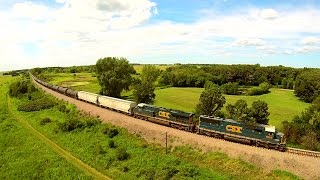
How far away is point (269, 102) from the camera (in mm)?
101750

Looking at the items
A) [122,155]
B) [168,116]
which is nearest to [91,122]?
[168,116]

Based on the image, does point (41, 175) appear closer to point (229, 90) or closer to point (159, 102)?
point (159, 102)

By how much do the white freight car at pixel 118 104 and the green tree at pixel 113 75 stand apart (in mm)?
20139

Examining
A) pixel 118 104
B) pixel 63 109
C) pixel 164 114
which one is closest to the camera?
pixel 164 114

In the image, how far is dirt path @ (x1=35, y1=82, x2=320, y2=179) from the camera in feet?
123

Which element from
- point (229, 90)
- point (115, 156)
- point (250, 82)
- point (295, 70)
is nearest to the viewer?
point (115, 156)

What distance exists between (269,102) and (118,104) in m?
55.3

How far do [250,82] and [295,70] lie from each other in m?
28.5

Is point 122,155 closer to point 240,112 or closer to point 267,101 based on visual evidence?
point 240,112

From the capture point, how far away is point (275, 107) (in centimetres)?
9288

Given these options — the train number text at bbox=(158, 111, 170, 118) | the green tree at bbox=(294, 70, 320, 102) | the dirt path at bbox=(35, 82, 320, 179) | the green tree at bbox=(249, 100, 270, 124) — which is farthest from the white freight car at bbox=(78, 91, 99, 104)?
the green tree at bbox=(294, 70, 320, 102)

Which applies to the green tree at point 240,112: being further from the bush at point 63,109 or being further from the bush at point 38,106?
the bush at point 38,106

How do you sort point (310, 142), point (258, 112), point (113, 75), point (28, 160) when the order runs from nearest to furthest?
point (310, 142), point (28, 160), point (258, 112), point (113, 75)

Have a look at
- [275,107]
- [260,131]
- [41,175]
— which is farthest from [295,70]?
[41,175]
